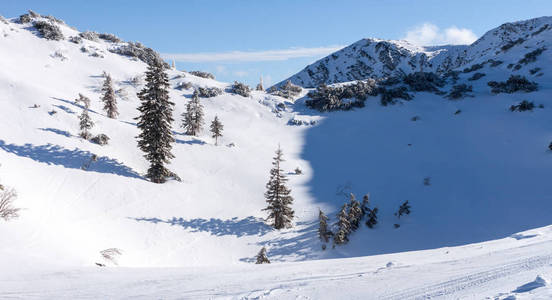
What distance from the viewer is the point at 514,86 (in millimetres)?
37531

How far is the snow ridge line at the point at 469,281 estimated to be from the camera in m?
4.56

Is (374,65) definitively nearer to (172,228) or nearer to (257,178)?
(257,178)

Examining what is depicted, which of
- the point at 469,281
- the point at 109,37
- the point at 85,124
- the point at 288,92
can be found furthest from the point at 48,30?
the point at 469,281

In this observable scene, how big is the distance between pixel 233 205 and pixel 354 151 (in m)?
16.2

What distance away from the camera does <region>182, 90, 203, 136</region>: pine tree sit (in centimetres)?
3100

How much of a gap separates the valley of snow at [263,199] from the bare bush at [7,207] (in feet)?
1.48

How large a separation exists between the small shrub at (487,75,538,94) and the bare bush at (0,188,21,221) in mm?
52524

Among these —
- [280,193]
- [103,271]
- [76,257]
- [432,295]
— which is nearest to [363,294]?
[432,295]

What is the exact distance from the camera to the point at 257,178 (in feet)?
83.5

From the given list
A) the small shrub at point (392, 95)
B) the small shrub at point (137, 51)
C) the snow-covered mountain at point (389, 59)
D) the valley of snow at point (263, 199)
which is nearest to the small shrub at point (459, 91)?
the valley of snow at point (263, 199)

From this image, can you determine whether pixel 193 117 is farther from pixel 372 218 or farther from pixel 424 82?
Answer: pixel 424 82

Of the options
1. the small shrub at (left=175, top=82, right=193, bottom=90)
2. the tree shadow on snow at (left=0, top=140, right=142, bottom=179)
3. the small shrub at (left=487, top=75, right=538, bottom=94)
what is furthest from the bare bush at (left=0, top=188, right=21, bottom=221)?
the small shrub at (left=487, top=75, right=538, bottom=94)

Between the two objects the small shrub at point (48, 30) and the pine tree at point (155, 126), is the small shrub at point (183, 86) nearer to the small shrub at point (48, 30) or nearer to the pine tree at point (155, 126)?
the small shrub at point (48, 30)

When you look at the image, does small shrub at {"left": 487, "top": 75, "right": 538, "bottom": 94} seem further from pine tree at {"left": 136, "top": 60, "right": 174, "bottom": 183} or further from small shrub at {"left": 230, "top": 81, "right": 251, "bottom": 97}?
pine tree at {"left": 136, "top": 60, "right": 174, "bottom": 183}
